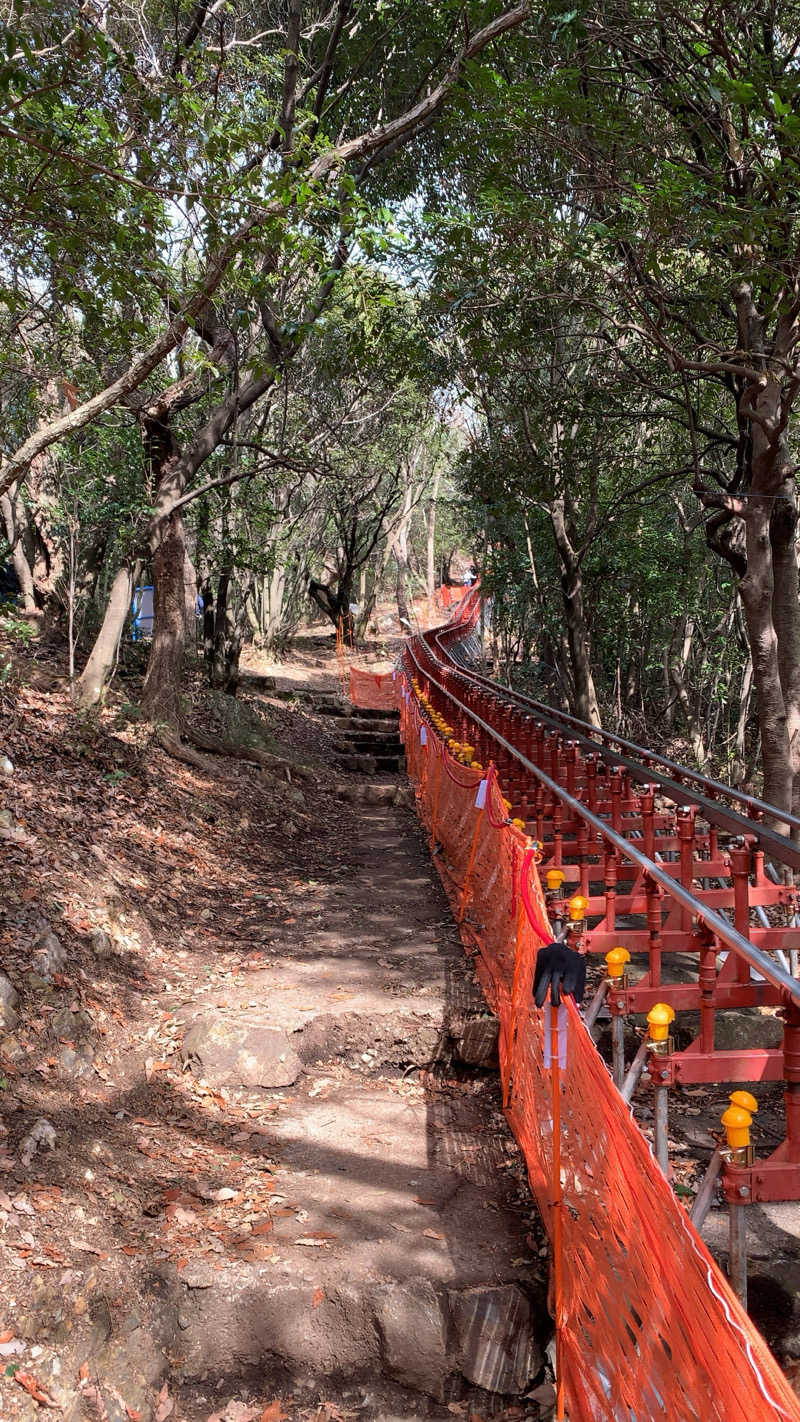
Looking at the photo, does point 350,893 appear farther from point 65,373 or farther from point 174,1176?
point 65,373

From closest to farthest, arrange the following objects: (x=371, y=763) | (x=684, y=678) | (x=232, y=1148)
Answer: (x=232, y=1148) → (x=371, y=763) → (x=684, y=678)

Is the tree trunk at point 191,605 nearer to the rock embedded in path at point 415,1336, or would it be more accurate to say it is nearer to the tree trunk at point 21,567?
the tree trunk at point 21,567

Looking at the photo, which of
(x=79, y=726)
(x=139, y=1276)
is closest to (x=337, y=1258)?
(x=139, y=1276)

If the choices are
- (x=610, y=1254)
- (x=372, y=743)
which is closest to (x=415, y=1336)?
(x=610, y=1254)

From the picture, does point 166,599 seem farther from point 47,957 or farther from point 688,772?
point 688,772

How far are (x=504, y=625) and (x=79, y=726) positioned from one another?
1827cm

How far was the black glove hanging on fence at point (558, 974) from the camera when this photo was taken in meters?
3.54

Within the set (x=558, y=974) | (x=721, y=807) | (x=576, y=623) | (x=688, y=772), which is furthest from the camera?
(x=576, y=623)

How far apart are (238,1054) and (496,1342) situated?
2221mm

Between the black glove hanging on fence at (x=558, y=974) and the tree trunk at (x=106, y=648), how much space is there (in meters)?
7.35

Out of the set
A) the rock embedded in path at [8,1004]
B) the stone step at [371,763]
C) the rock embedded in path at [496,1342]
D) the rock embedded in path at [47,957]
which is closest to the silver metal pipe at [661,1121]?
the rock embedded in path at [496,1342]

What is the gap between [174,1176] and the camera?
4.58 m

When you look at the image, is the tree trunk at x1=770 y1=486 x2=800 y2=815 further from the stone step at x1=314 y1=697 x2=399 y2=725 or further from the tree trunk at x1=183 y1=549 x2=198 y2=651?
the stone step at x1=314 y1=697 x2=399 y2=725

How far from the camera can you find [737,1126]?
2439 millimetres
